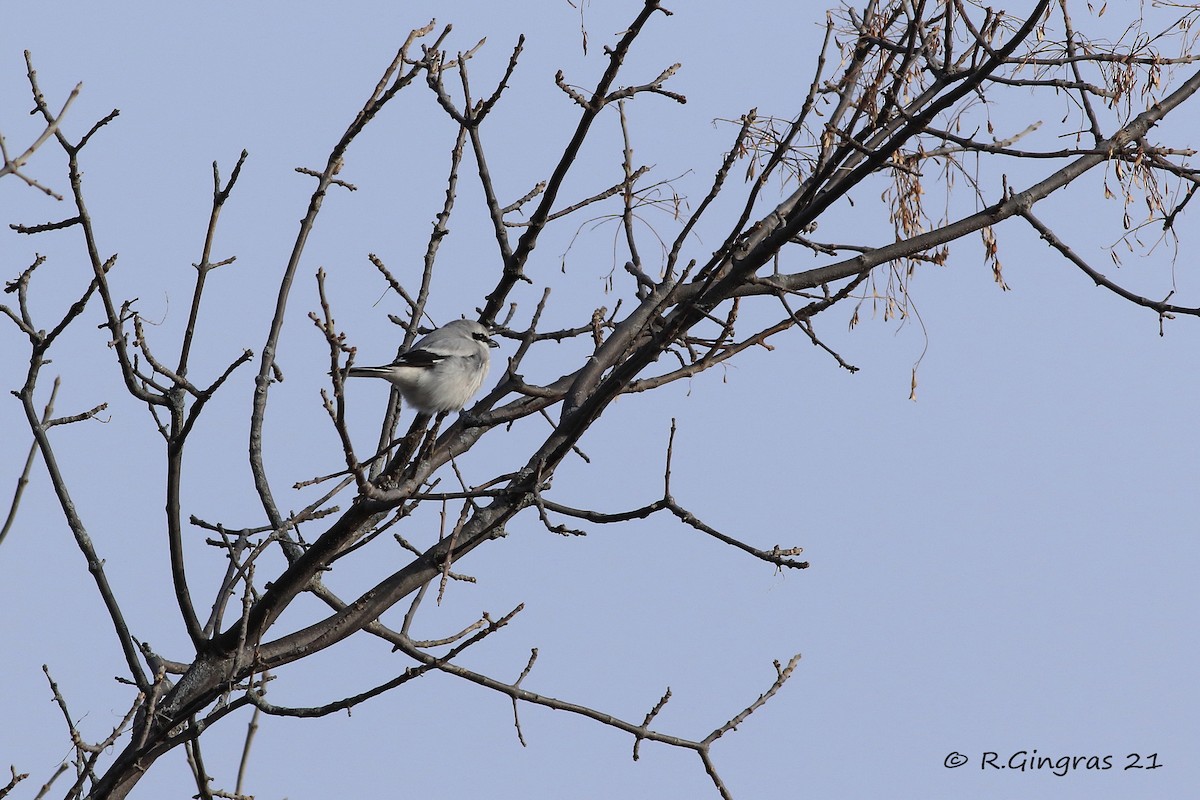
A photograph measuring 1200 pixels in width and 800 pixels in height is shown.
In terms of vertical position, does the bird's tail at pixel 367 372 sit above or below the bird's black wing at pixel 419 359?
below

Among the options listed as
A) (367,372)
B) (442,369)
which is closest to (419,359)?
(442,369)

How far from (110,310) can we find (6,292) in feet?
1.72

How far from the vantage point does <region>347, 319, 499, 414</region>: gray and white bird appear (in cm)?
643

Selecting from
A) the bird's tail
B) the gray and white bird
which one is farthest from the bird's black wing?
the bird's tail

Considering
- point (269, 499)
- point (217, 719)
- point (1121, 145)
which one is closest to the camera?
point (217, 719)

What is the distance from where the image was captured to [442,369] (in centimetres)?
682

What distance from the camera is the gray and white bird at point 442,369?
6426 millimetres

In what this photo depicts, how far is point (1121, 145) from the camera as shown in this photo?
14.9ft

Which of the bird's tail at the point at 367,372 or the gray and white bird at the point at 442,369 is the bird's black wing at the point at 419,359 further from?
the bird's tail at the point at 367,372

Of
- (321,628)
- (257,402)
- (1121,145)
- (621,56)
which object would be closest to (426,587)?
(321,628)

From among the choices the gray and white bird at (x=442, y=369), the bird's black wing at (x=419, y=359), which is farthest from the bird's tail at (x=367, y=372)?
the bird's black wing at (x=419, y=359)

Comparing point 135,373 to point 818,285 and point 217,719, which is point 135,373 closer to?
point 217,719

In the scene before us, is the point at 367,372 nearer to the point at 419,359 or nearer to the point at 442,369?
the point at 419,359

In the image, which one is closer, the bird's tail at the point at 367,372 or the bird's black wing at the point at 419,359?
the bird's tail at the point at 367,372
